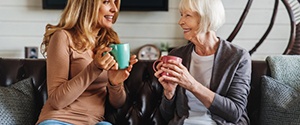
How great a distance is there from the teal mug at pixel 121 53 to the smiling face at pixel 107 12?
290 mm

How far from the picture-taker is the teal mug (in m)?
1.44

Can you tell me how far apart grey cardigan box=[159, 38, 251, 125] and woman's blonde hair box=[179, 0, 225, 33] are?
0.37ft

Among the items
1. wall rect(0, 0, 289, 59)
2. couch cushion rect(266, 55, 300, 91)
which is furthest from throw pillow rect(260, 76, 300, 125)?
wall rect(0, 0, 289, 59)

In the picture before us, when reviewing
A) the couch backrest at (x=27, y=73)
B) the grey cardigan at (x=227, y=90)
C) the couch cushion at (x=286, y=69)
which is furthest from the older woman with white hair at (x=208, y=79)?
the couch backrest at (x=27, y=73)

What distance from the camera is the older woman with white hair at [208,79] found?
152cm

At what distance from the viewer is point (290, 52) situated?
2.81 meters

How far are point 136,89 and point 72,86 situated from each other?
388 millimetres

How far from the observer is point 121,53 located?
145 centimetres

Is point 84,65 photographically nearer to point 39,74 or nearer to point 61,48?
point 61,48

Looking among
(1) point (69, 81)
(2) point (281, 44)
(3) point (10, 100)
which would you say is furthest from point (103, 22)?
(2) point (281, 44)

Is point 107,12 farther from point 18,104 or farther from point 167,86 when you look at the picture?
point 18,104

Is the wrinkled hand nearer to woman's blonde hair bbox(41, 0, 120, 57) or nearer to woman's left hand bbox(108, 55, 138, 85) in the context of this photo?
woman's left hand bbox(108, 55, 138, 85)

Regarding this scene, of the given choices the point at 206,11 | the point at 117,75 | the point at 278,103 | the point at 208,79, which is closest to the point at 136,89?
the point at 117,75

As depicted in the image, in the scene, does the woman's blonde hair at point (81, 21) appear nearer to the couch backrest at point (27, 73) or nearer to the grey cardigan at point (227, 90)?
the couch backrest at point (27, 73)
